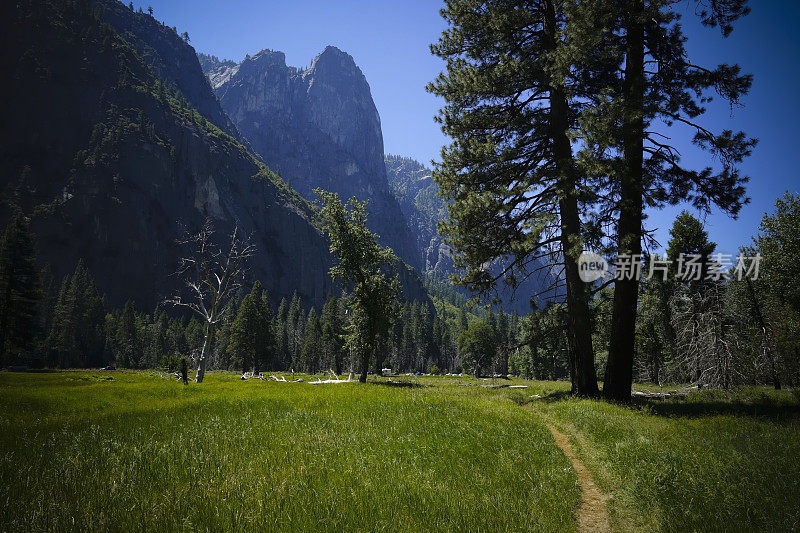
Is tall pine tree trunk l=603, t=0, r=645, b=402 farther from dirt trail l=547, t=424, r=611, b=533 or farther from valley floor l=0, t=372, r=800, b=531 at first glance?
dirt trail l=547, t=424, r=611, b=533

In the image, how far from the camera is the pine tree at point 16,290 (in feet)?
114

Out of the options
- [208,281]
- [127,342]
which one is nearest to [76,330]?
[127,342]

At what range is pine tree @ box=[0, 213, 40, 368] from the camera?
34625 mm

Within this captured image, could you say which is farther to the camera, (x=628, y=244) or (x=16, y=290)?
(x=16, y=290)

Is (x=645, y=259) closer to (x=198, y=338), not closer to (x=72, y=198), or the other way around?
(x=198, y=338)

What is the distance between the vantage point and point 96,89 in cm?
15262

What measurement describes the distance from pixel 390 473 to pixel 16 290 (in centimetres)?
5037

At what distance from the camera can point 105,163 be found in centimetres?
13512

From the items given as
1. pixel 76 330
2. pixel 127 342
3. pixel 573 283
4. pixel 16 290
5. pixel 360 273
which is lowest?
pixel 127 342

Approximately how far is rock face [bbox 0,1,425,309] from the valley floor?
14653 cm

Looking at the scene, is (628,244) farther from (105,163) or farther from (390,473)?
(105,163)

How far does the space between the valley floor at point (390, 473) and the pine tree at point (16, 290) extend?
39956mm

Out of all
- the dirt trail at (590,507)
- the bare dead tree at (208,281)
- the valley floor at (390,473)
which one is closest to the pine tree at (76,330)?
the bare dead tree at (208,281)

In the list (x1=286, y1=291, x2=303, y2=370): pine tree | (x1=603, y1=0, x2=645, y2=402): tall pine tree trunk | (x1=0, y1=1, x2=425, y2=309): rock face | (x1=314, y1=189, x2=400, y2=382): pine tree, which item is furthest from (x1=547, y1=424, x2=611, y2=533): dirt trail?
(x1=0, y1=1, x2=425, y2=309): rock face
